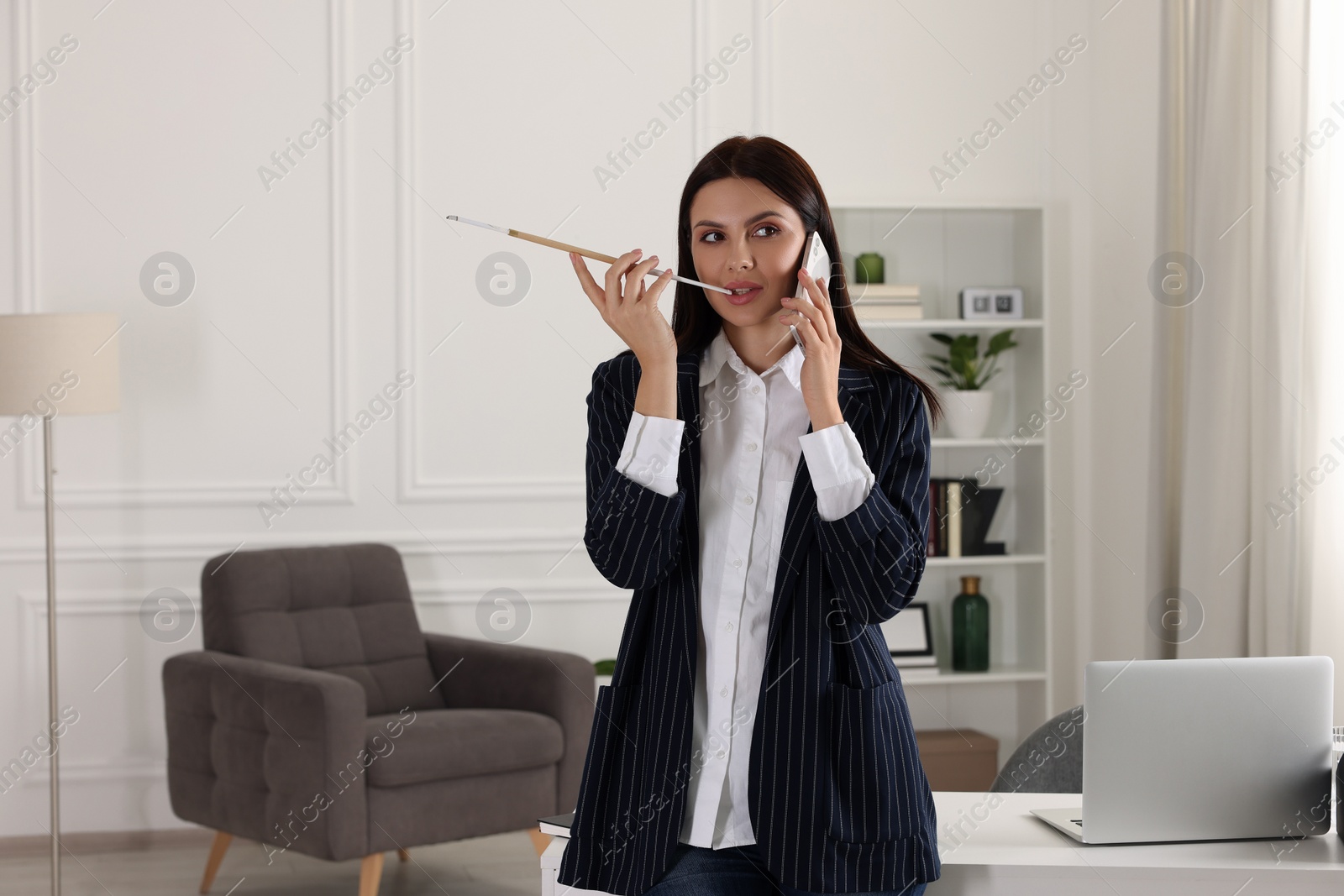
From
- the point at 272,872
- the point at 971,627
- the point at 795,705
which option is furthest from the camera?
the point at 971,627

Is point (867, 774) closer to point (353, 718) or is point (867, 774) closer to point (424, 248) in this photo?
point (353, 718)

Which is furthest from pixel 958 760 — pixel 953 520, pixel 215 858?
pixel 215 858

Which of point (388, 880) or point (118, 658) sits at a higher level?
point (118, 658)

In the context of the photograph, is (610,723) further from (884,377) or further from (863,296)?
(863,296)

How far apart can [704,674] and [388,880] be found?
2.41 m

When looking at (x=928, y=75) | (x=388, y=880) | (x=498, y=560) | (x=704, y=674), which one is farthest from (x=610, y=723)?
(x=928, y=75)

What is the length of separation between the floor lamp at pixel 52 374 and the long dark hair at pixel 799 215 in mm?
2213

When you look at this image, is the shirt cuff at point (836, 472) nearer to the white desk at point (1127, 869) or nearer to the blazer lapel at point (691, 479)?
the blazer lapel at point (691, 479)

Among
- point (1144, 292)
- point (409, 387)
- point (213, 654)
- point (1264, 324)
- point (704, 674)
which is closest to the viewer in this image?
point (704, 674)

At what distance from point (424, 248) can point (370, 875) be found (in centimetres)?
189

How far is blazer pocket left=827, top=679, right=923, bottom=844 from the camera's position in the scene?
1.19 m

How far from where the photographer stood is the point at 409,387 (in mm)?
3818

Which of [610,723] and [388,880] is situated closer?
[610,723]

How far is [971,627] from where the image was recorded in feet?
12.6
